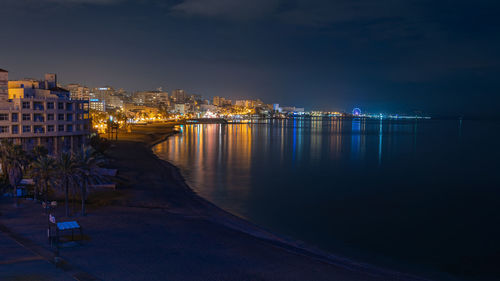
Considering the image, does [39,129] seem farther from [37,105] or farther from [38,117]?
[37,105]

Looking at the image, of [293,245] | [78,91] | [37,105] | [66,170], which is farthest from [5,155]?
[78,91]

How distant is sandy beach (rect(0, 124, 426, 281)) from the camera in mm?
10336

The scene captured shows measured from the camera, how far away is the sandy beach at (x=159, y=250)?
33.9 feet

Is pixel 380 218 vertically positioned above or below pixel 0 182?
below

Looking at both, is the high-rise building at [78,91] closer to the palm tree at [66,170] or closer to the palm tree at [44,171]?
the palm tree at [44,171]

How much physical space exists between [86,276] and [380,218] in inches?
651

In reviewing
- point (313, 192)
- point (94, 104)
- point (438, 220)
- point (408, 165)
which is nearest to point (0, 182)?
point (313, 192)

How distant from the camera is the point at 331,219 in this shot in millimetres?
20688

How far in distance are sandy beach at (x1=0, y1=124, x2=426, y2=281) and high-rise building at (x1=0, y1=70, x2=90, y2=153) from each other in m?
15.1

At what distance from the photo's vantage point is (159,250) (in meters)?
12.5

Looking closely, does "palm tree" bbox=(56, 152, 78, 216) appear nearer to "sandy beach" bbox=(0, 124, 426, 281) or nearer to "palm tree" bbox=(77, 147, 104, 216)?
"palm tree" bbox=(77, 147, 104, 216)

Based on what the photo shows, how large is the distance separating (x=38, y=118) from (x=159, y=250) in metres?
25.5

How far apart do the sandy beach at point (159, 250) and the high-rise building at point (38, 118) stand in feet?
49.6

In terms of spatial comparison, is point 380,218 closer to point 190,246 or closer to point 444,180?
point 190,246
